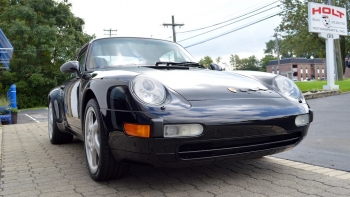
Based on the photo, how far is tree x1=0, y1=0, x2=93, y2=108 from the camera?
28406mm

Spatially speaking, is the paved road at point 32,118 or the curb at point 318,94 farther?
the paved road at point 32,118

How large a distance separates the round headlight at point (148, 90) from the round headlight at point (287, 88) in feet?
3.87

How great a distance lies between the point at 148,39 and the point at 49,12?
1215 inches

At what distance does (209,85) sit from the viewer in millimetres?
2744

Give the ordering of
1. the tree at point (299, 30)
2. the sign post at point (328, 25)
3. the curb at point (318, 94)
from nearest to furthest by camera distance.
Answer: the curb at point (318, 94) < the sign post at point (328, 25) < the tree at point (299, 30)

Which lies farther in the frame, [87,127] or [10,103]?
[10,103]

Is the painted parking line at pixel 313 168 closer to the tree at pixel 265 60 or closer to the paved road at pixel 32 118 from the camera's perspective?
the paved road at pixel 32 118

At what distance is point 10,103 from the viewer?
12891 millimetres

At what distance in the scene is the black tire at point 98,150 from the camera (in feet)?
8.65

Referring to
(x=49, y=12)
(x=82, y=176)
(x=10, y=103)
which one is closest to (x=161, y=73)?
(x=82, y=176)

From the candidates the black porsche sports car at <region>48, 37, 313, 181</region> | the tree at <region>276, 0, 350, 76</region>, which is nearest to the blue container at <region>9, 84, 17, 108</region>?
the black porsche sports car at <region>48, 37, 313, 181</region>

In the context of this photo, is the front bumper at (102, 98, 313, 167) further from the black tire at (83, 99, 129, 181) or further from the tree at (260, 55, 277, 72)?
the tree at (260, 55, 277, 72)

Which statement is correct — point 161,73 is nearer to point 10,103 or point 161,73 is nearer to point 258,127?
point 258,127

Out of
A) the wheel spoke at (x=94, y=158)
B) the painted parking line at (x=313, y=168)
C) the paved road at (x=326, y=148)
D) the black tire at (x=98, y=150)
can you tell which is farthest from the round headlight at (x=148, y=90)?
the paved road at (x=326, y=148)
